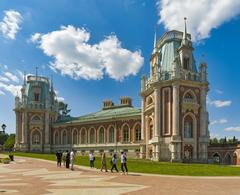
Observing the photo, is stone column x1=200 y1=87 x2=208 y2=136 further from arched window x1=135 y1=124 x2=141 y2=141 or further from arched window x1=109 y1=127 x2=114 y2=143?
arched window x1=109 y1=127 x2=114 y2=143

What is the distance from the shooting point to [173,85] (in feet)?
168

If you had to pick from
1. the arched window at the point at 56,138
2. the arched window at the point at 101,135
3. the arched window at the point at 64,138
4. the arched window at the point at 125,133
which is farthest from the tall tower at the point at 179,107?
the arched window at the point at 56,138

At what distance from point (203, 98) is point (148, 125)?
34.0 ft

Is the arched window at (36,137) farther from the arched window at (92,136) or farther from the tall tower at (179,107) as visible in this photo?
the tall tower at (179,107)

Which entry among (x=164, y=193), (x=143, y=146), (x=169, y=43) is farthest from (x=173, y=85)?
(x=164, y=193)

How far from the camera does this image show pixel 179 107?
51000mm

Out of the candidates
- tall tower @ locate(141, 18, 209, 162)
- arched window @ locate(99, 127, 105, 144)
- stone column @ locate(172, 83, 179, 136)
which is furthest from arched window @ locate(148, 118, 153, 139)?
arched window @ locate(99, 127, 105, 144)

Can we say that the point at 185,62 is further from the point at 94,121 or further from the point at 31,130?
the point at 31,130

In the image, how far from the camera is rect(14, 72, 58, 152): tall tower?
81688 mm

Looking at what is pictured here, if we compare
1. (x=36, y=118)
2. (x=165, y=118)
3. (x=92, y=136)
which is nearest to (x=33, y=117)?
(x=36, y=118)

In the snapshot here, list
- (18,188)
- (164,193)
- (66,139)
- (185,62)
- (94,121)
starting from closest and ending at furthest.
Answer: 1. (164,193)
2. (18,188)
3. (185,62)
4. (94,121)
5. (66,139)

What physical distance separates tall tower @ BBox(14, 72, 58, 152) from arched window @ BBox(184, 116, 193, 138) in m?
41.9

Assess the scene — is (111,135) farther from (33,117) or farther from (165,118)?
(165,118)

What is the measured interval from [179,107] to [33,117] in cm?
4372
